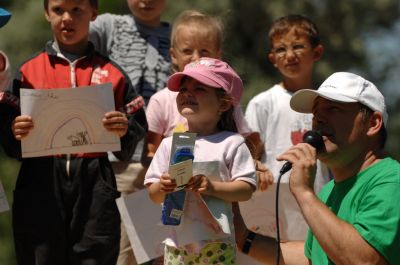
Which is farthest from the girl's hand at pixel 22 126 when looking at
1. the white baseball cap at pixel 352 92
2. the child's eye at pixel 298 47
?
the child's eye at pixel 298 47

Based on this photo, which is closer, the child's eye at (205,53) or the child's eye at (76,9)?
the child's eye at (76,9)

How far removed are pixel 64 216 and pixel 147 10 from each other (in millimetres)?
1683

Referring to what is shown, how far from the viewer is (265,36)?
21594 millimetres

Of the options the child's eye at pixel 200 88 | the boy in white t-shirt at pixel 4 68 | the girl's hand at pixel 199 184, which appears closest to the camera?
the girl's hand at pixel 199 184

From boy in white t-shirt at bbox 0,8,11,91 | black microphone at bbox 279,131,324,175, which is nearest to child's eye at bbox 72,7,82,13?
boy in white t-shirt at bbox 0,8,11,91

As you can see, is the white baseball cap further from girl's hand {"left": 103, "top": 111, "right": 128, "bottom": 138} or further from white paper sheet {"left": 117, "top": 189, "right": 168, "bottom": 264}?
white paper sheet {"left": 117, "top": 189, "right": 168, "bottom": 264}

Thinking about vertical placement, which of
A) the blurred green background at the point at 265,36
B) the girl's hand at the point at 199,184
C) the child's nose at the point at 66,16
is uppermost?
the child's nose at the point at 66,16

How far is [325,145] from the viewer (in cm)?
518

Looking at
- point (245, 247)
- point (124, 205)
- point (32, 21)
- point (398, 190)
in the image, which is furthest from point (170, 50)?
point (32, 21)

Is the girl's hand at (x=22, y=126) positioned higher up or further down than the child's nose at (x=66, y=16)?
further down

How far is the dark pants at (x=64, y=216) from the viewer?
605 centimetres

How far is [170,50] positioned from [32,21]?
1416 cm

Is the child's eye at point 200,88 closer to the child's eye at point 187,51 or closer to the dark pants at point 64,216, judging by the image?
the dark pants at point 64,216

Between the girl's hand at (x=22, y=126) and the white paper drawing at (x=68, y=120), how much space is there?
0.09 ft
